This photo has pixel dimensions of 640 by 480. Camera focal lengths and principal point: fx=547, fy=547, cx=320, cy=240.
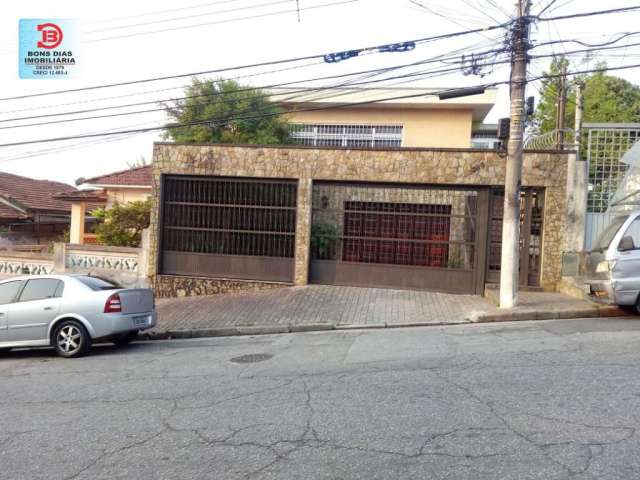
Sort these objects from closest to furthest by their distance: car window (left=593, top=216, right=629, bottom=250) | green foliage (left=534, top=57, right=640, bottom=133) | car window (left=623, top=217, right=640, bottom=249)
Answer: car window (left=623, top=217, right=640, bottom=249) → car window (left=593, top=216, right=629, bottom=250) → green foliage (left=534, top=57, right=640, bottom=133)

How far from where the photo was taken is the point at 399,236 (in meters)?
13.9

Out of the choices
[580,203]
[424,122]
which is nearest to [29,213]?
[424,122]

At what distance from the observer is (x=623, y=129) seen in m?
13.3

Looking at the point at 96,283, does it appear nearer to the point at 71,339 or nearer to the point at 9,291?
the point at 71,339

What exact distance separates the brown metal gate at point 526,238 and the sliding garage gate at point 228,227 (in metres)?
5.05

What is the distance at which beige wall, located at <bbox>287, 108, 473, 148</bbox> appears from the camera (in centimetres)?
2094

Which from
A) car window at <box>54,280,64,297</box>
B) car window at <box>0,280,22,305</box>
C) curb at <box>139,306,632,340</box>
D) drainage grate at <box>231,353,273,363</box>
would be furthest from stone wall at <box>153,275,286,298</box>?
drainage grate at <box>231,353,273,363</box>

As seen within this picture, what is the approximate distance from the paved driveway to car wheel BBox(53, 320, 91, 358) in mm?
2394

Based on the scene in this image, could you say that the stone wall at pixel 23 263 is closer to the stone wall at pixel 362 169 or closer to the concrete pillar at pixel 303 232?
the stone wall at pixel 362 169

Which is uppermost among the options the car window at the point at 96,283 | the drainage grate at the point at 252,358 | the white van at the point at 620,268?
the white van at the point at 620,268

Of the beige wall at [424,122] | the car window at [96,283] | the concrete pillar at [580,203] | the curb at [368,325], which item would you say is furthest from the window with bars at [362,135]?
the car window at [96,283]

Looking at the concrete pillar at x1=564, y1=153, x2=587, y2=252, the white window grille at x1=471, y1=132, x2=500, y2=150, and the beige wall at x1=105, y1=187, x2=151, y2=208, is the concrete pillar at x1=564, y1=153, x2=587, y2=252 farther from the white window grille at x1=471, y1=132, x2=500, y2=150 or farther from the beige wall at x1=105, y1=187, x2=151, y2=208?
the beige wall at x1=105, y1=187, x2=151, y2=208

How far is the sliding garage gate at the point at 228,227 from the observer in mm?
14516

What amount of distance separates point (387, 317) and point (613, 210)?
21.0 feet
